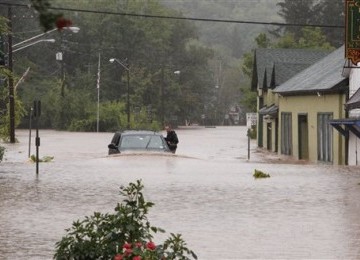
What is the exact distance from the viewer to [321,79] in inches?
1618

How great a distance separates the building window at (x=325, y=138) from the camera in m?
38.9

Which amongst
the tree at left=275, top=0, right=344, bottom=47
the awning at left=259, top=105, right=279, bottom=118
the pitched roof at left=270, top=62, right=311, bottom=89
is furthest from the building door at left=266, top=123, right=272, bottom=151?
the tree at left=275, top=0, right=344, bottom=47

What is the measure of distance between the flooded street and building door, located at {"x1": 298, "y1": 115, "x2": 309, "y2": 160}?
1266 centimetres

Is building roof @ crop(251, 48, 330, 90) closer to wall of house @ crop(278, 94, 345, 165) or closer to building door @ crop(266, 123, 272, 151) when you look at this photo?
building door @ crop(266, 123, 272, 151)

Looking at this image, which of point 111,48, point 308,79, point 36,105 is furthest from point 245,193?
point 111,48

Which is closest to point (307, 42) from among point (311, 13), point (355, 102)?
point (311, 13)

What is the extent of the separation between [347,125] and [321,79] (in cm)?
716

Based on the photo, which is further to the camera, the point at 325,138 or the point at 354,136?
the point at 325,138

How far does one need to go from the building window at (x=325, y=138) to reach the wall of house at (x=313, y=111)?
296 millimetres

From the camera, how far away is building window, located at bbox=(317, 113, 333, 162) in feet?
128

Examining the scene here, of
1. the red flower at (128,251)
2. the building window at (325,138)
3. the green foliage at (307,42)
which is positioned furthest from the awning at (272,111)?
the red flower at (128,251)

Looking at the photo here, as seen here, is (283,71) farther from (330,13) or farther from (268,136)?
(330,13)

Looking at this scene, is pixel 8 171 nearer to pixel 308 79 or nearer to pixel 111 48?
pixel 308 79

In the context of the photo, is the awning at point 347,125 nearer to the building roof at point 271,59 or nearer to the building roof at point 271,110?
the building roof at point 271,110
